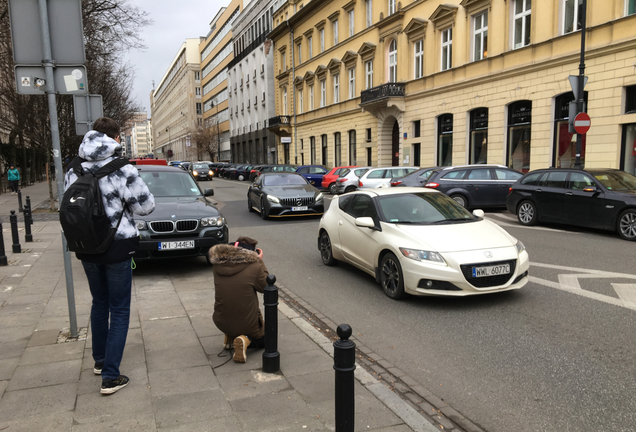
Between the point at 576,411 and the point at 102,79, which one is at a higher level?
the point at 102,79

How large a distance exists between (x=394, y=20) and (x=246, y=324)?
3031 cm

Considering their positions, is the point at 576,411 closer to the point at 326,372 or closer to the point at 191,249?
the point at 326,372

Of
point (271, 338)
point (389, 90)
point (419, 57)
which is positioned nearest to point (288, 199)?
point (271, 338)

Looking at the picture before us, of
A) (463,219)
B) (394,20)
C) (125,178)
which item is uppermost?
(394,20)

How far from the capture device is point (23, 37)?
4617 mm

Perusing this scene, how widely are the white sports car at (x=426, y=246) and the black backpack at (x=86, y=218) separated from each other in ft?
12.2

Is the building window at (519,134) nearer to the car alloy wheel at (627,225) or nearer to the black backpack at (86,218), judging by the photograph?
the car alloy wheel at (627,225)

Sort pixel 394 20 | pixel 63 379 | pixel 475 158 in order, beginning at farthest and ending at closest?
pixel 394 20 < pixel 475 158 < pixel 63 379

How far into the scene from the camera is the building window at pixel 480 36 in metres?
24.1

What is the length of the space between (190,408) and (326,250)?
213 inches

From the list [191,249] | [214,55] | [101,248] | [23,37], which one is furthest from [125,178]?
[214,55]

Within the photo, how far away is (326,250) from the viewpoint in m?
8.80

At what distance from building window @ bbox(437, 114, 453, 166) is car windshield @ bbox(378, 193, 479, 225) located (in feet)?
66.3

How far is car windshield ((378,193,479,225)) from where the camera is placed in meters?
6.99
